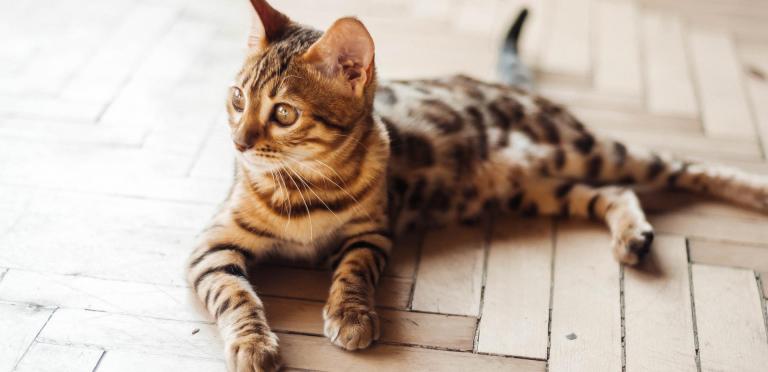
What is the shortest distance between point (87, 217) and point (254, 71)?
79 centimetres

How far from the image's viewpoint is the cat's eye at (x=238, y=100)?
6.30 feet

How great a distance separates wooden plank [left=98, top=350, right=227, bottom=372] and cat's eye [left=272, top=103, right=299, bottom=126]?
1.86ft

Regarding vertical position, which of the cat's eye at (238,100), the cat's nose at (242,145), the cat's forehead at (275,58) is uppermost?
the cat's forehead at (275,58)

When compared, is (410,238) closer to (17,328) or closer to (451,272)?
(451,272)

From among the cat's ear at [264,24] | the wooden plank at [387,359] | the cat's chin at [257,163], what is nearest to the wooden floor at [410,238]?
the wooden plank at [387,359]

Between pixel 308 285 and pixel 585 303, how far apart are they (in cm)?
72

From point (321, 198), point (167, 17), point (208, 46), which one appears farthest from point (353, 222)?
point (167, 17)

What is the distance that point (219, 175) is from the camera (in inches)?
100

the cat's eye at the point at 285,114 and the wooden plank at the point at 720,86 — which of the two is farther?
the wooden plank at the point at 720,86

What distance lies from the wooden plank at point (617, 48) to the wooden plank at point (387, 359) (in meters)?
1.40

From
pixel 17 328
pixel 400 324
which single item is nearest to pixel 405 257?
pixel 400 324

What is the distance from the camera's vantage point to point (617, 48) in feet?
10.7

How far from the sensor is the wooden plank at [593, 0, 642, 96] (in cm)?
304

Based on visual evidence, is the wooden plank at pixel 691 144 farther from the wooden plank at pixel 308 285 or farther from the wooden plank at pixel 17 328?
the wooden plank at pixel 17 328
